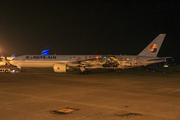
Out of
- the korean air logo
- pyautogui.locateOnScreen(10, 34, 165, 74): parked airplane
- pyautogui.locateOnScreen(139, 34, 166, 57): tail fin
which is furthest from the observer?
the korean air logo

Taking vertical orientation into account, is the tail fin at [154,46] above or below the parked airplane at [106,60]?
above

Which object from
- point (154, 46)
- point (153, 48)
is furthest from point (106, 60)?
point (154, 46)

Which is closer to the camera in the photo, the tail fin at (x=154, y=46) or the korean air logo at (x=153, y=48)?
the tail fin at (x=154, y=46)

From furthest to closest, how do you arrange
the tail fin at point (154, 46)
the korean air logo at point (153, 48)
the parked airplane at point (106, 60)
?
the korean air logo at point (153, 48)
the tail fin at point (154, 46)
the parked airplane at point (106, 60)

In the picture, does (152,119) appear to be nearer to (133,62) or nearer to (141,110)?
(141,110)

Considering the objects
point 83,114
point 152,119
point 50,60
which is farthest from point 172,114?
point 50,60

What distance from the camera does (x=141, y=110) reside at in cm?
859

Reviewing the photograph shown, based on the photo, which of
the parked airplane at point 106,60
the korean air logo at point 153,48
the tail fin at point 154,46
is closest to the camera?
the parked airplane at point 106,60

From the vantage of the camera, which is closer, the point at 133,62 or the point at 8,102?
the point at 8,102

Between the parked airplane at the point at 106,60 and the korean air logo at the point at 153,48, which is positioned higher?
the korean air logo at the point at 153,48

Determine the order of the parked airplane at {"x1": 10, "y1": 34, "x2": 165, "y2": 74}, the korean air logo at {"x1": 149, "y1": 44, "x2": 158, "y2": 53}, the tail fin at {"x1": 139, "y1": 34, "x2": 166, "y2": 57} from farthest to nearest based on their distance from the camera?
1. the korean air logo at {"x1": 149, "y1": 44, "x2": 158, "y2": 53}
2. the tail fin at {"x1": 139, "y1": 34, "x2": 166, "y2": 57}
3. the parked airplane at {"x1": 10, "y1": 34, "x2": 165, "y2": 74}

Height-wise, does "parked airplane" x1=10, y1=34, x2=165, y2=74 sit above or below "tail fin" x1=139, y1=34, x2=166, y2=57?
below

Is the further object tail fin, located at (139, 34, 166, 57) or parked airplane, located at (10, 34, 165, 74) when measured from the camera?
tail fin, located at (139, 34, 166, 57)

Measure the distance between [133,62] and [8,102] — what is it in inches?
1017
